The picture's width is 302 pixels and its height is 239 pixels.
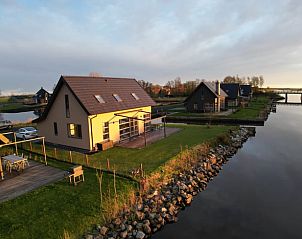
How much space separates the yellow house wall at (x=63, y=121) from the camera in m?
19.2

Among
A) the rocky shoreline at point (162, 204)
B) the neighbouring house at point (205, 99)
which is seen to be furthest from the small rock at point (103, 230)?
the neighbouring house at point (205, 99)

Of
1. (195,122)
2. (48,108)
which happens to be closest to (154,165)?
(48,108)

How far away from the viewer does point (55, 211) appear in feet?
32.9

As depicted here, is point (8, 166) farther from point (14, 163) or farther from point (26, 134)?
point (26, 134)

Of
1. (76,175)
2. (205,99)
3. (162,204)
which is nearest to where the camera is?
(162,204)

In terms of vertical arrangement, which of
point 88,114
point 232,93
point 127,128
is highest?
point 232,93

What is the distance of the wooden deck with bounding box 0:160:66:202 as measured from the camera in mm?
11570

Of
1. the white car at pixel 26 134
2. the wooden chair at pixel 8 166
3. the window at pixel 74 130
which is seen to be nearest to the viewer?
the wooden chair at pixel 8 166

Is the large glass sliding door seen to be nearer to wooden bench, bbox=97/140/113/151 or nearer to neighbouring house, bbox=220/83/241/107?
wooden bench, bbox=97/140/113/151

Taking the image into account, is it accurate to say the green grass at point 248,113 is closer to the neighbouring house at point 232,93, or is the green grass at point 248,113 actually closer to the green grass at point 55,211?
the neighbouring house at point 232,93

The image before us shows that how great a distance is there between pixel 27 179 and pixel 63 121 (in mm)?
8281

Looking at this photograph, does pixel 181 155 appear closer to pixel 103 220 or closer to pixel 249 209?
pixel 249 209

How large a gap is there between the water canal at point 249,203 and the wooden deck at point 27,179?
712 centimetres

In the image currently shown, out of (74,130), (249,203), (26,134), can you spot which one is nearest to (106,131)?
(74,130)
